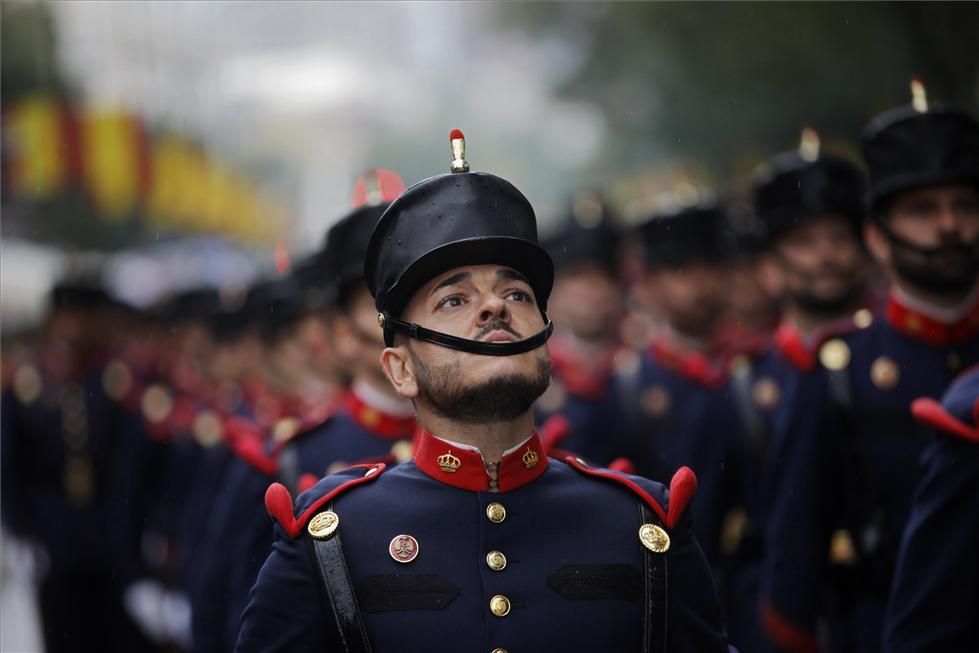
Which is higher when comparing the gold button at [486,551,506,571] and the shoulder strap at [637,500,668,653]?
the gold button at [486,551,506,571]

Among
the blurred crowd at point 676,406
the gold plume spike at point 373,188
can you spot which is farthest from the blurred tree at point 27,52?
the gold plume spike at point 373,188

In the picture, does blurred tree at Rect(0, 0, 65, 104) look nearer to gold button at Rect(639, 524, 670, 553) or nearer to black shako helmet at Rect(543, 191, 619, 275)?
black shako helmet at Rect(543, 191, 619, 275)

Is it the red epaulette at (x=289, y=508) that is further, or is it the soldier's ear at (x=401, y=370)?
the soldier's ear at (x=401, y=370)

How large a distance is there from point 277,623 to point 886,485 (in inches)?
123

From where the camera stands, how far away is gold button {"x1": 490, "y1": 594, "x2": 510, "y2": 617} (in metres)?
4.23

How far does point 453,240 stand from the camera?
438cm

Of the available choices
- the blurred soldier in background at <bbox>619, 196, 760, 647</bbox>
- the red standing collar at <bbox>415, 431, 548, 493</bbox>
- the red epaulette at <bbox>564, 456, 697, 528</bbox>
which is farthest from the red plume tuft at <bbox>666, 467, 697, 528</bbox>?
the blurred soldier in background at <bbox>619, 196, 760, 647</bbox>

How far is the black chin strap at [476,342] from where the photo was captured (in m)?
4.29

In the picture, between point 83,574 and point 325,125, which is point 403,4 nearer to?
point 325,125

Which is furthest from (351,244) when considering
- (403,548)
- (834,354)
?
(403,548)

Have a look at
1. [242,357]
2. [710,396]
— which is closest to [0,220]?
[242,357]

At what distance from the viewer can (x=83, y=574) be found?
1348 cm

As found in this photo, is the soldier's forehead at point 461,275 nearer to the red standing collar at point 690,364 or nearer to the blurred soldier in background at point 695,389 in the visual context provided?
the blurred soldier in background at point 695,389

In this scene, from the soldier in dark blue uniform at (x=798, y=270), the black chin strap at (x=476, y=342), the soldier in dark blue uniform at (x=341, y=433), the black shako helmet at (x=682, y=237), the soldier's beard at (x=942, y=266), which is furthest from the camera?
the black shako helmet at (x=682, y=237)
